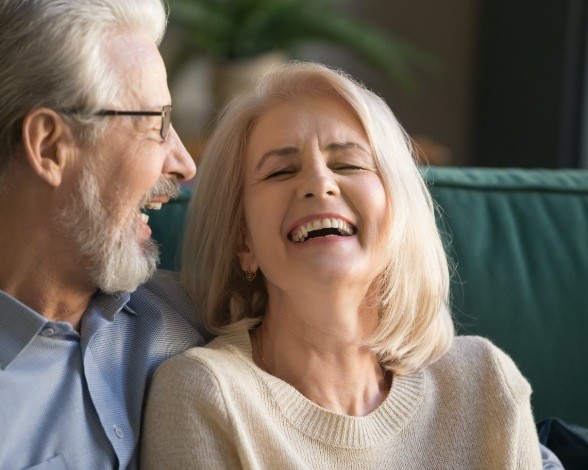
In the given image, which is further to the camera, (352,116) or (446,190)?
(446,190)

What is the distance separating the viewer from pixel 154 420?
4.86 ft

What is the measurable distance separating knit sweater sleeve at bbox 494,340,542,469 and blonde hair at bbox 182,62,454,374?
0.39ft

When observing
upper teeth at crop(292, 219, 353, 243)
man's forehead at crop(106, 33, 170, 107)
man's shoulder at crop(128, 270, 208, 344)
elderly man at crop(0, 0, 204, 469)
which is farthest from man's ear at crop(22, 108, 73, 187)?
upper teeth at crop(292, 219, 353, 243)

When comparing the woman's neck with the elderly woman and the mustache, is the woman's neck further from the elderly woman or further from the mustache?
the mustache

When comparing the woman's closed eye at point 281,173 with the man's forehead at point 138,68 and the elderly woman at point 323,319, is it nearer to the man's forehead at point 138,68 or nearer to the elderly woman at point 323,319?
the elderly woman at point 323,319

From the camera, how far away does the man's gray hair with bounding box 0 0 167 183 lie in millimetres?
1425

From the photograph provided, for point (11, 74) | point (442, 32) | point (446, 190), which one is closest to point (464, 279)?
point (446, 190)

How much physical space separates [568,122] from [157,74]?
275 cm

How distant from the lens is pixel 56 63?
56.6 inches

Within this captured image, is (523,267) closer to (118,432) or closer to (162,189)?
(162,189)

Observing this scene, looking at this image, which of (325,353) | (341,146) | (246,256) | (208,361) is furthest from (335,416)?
(341,146)

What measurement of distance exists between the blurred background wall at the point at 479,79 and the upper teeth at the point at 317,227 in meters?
2.16

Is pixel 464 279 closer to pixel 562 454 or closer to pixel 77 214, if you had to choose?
pixel 562 454

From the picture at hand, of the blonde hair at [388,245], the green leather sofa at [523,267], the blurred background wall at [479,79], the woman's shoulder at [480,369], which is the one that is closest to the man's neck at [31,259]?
the blonde hair at [388,245]
